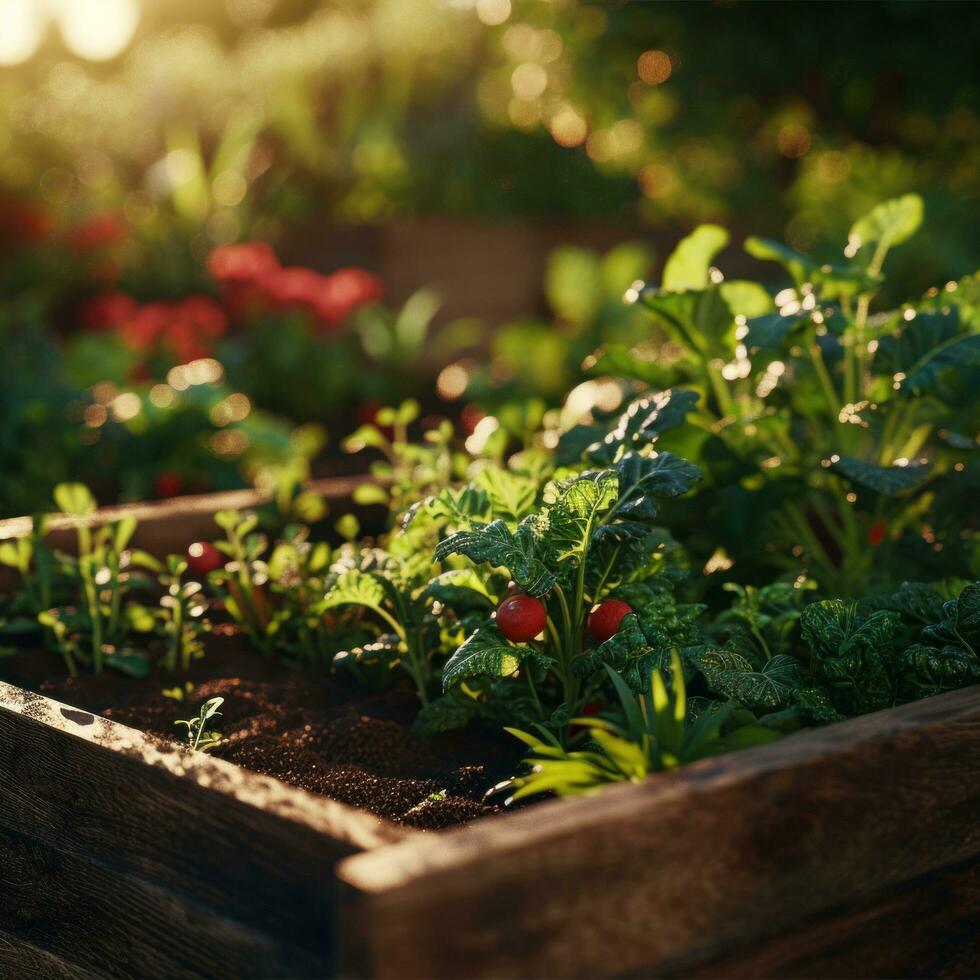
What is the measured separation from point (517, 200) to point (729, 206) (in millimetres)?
1717

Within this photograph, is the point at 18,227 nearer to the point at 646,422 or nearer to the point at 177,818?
the point at 646,422

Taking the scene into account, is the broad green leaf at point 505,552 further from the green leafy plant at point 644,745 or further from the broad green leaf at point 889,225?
the broad green leaf at point 889,225

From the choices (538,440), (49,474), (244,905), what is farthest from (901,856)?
(49,474)

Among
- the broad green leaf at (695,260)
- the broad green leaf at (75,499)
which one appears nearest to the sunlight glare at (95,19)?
the broad green leaf at (75,499)

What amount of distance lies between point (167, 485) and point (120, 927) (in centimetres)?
214

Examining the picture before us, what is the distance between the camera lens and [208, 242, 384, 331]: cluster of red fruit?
558 cm

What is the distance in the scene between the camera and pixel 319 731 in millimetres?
2074

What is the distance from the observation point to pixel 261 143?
27.0 ft

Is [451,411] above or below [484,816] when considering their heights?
below

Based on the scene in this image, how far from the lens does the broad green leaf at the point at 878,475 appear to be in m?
2.22

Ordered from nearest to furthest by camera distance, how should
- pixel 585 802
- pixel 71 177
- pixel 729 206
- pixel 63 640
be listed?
pixel 585 802
pixel 63 640
pixel 71 177
pixel 729 206

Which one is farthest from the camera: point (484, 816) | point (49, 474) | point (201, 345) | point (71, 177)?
point (71, 177)

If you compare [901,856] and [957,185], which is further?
[957,185]

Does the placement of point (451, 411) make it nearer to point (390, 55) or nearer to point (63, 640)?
point (63, 640)
